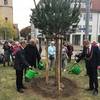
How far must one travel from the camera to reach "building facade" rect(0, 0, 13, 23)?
82.9 m

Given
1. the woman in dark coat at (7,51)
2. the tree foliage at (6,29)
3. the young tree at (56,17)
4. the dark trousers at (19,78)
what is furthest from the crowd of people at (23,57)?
the tree foliage at (6,29)

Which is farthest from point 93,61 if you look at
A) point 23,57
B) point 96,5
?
point 96,5

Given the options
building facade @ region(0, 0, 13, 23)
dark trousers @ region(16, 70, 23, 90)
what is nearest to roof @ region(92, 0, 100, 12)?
building facade @ region(0, 0, 13, 23)

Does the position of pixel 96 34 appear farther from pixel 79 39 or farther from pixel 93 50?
pixel 93 50

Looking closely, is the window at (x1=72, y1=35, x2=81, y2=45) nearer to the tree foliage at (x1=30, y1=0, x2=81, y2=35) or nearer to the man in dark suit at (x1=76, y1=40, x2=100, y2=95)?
the tree foliage at (x1=30, y1=0, x2=81, y2=35)

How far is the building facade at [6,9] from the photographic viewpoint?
272 ft

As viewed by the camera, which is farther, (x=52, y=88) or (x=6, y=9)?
(x=6, y=9)

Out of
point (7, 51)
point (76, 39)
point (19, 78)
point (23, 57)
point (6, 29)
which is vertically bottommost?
point (76, 39)

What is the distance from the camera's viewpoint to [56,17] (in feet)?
39.3

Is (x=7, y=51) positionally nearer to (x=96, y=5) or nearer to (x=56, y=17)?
(x=56, y=17)

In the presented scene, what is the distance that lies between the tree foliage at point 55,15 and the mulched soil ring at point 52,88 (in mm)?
2147

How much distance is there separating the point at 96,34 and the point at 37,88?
5643 cm

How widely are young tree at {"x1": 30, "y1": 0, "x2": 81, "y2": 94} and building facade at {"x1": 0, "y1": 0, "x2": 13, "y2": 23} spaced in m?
71.4

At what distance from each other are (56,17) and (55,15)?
0.08m
